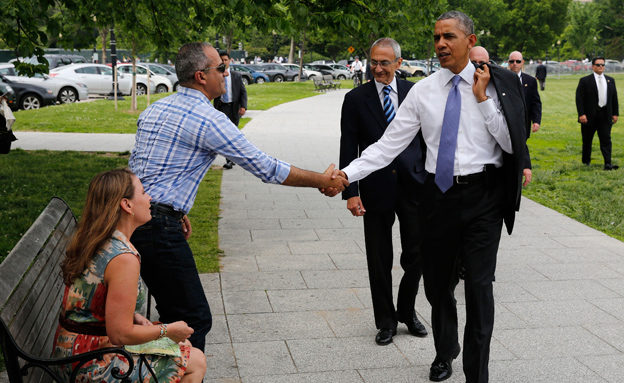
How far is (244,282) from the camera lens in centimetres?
605

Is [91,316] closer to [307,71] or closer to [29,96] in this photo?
[29,96]

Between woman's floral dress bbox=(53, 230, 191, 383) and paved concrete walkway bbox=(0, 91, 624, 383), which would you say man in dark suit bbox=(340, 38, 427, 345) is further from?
woman's floral dress bbox=(53, 230, 191, 383)

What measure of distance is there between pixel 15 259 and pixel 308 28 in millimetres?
6434

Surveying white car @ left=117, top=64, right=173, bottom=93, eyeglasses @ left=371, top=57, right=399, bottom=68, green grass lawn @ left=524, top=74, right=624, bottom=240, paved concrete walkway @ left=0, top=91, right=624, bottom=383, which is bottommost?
white car @ left=117, top=64, right=173, bottom=93

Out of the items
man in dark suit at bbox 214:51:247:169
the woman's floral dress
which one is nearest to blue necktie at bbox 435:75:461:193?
the woman's floral dress

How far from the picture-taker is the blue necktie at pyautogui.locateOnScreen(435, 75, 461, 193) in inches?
148

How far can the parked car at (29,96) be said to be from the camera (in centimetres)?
2325

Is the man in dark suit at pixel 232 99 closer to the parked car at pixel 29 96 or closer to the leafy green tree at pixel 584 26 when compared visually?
the parked car at pixel 29 96

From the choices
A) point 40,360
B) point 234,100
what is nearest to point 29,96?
point 234,100

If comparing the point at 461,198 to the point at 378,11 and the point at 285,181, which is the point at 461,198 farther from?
the point at 378,11

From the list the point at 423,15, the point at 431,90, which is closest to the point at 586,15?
the point at 423,15

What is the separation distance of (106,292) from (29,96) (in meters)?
23.1

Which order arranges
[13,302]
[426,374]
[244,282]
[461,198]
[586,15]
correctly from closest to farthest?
1. [13,302]
2. [461,198]
3. [426,374]
4. [244,282]
5. [586,15]

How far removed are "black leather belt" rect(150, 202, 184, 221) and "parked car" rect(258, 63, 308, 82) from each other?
4876 centimetres
